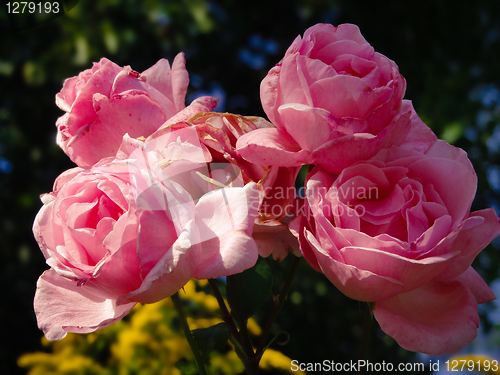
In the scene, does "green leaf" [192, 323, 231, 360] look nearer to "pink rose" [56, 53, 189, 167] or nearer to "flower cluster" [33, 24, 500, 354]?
"flower cluster" [33, 24, 500, 354]

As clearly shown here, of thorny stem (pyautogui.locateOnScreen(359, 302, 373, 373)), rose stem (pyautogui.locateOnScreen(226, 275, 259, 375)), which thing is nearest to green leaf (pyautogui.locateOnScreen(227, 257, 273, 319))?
rose stem (pyautogui.locateOnScreen(226, 275, 259, 375))

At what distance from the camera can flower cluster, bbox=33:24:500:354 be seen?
1.15ft

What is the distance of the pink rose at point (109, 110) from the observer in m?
0.45

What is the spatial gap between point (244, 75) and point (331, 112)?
128 cm

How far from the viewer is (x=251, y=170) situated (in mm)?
433

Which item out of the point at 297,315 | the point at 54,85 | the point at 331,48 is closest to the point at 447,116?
the point at 297,315

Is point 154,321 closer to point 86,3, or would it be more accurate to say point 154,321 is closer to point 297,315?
point 297,315

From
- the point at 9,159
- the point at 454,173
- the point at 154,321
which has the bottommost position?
the point at 154,321

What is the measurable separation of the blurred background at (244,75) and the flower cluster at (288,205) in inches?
28.3

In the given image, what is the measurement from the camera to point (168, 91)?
0.50m

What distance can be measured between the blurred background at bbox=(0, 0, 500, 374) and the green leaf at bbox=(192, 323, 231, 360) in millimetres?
601

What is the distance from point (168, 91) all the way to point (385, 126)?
24 centimetres

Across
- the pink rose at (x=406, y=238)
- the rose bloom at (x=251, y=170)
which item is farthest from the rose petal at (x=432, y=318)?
the rose bloom at (x=251, y=170)

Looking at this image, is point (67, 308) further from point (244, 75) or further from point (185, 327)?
point (244, 75)
